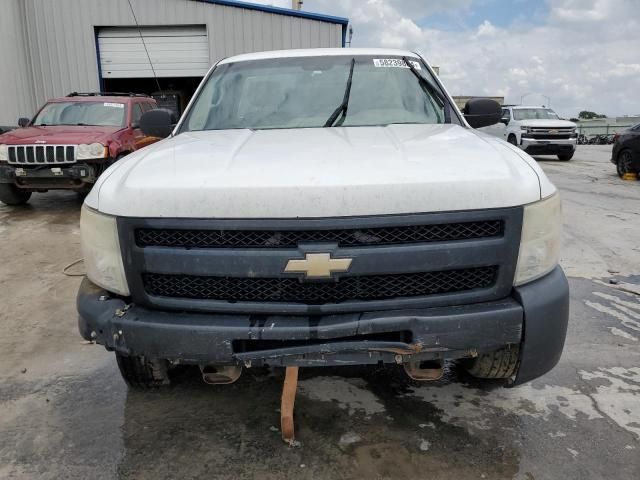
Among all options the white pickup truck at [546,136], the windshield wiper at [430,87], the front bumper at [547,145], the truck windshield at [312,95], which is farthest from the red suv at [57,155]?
the front bumper at [547,145]

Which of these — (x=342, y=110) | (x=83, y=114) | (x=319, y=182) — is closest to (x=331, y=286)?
(x=319, y=182)

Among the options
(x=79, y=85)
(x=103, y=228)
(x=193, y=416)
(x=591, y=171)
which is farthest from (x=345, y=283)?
(x=79, y=85)

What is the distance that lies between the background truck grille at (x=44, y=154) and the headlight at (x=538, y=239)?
7.24 meters

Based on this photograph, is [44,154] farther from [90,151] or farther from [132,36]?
[132,36]

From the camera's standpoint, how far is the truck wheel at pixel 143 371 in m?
2.68

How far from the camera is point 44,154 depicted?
775 cm

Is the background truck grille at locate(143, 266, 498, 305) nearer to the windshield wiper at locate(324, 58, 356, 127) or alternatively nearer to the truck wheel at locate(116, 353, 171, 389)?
the truck wheel at locate(116, 353, 171, 389)

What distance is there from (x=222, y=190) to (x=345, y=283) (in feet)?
1.97

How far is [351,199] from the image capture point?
1.98 m

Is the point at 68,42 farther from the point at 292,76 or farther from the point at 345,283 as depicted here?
the point at 345,283

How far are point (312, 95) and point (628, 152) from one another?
1080cm

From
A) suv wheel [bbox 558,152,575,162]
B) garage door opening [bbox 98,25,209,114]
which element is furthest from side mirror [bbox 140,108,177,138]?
suv wheel [bbox 558,152,575,162]

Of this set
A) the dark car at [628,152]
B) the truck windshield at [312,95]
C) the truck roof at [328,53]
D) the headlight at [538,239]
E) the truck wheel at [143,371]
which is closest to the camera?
the headlight at [538,239]

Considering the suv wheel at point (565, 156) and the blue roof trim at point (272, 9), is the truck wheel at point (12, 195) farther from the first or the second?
the suv wheel at point (565, 156)
